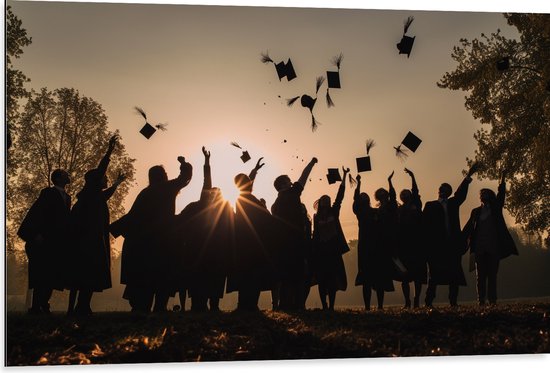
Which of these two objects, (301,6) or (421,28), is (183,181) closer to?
(301,6)

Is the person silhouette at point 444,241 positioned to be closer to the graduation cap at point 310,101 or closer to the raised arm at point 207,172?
the graduation cap at point 310,101

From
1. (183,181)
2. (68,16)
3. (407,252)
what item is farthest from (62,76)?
(407,252)

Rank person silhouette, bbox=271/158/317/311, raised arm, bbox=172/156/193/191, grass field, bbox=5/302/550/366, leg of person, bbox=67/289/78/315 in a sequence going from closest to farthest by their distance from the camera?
1. grass field, bbox=5/302/550/366
2. leg of person, bbox=67/289/78/315
3. raised arm, bbox=172/156/193/191
4. person silhouette, bbox=271/158/317/311

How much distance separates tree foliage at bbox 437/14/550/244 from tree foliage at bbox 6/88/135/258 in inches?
259

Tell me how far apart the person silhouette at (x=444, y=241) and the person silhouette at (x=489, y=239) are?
0.68ft

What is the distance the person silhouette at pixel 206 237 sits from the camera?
8383mm

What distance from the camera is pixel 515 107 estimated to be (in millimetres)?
13070

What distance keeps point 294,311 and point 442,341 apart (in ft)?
6.67

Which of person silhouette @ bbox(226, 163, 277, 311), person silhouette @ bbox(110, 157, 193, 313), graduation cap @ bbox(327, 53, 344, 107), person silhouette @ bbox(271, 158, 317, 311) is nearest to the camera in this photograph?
person silhouette @ bbox(110, 157, 193, 313)

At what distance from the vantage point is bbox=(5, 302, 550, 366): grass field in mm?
6367

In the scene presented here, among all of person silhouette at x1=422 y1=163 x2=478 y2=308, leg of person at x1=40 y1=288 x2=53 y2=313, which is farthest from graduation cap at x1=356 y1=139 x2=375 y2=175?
leg of person at x1=40 y1=288 x2=53 y2=313

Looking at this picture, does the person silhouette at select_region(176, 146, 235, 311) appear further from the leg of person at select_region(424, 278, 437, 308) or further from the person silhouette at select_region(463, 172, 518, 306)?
the person silhouette at select_region(463, 172, 518, 306)

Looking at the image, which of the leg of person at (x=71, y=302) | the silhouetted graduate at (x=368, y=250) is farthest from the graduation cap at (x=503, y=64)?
the leg of person at (x=71, y=302)

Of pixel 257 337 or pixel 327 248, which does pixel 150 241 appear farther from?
pixel 327 248
